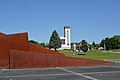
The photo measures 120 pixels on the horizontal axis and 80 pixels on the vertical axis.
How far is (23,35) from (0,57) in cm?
412

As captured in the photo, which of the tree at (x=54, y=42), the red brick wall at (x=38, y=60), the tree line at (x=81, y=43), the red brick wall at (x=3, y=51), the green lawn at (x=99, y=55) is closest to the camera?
the red brick wall at (x=38, y=60)

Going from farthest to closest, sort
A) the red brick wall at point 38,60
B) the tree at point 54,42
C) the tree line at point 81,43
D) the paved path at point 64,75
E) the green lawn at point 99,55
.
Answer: the tree at point 54,42 → the tree line at point 81,43 → the green lawn at point 99,55 → the red brick wall at point 38,60 → the paved path at point 64,75

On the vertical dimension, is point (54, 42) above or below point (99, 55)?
above

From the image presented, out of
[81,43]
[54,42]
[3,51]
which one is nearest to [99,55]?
[81,43]

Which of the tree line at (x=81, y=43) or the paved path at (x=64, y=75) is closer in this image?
the paved path at (x=64, y=75)

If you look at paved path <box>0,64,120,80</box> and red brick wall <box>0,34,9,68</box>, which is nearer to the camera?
paved path <box>0,64,120,80</box>

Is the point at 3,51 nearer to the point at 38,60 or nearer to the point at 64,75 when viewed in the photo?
the point at 38,60

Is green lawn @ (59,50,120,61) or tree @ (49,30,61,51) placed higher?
tree @ (49,30,61,51)

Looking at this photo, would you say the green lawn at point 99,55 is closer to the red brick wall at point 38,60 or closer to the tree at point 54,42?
the red brick wall at point 38,60

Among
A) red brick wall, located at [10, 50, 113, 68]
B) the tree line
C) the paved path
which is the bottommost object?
the paved path

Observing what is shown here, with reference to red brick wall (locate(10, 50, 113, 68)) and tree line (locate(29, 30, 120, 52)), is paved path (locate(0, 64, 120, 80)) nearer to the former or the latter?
red brick wall (locate(10, 50, 113, 68))

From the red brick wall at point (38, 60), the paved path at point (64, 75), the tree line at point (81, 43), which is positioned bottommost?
the paved path at point (64, 75)

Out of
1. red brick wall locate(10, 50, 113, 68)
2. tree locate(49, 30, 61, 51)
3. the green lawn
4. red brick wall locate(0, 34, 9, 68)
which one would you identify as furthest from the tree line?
red brick wall locate(0, 34, 9, 68)

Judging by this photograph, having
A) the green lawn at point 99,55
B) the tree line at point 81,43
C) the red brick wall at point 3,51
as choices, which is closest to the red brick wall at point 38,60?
the red brick wall at point 3,51
